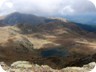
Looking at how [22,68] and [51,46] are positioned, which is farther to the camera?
[51,46]

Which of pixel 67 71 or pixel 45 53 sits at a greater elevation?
pixel 45 53

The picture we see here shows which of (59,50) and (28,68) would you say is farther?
(59,50)

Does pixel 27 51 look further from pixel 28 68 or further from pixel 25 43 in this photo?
pixel 28 68

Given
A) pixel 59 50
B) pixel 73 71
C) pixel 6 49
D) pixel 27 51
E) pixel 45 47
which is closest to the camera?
pixel 73 71

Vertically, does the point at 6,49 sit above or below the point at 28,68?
above

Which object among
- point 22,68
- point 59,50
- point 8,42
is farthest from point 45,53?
point 22,68

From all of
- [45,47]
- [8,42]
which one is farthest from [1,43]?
[45,47]

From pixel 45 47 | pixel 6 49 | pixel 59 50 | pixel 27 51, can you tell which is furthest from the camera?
pixel 45 47

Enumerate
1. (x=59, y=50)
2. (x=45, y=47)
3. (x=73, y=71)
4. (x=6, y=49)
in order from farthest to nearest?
1. (x=45, y=47)
2. (x=59, y=50)
3. (x=6, y=49)
4. (x=73, y=71)

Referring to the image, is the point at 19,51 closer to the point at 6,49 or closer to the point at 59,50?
the point at 6,49
